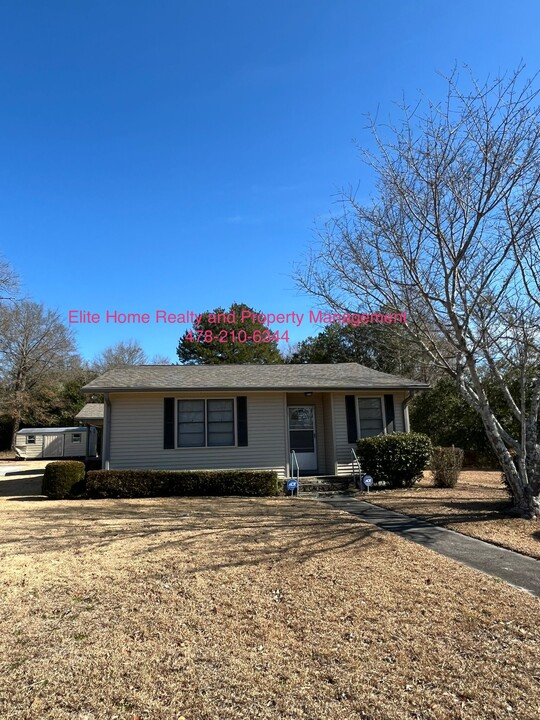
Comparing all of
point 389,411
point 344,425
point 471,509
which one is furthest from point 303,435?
point 471,509

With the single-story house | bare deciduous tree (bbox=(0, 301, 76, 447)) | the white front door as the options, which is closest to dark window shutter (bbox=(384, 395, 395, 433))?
the single-story house

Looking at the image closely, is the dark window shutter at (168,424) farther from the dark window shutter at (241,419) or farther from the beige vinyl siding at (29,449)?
the beige vinyl siding at (29,449)

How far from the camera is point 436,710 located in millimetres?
2639

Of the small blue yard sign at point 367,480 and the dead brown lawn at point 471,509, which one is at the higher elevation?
the small blue yard sign at point 367,480

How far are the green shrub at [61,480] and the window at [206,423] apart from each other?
2787mm

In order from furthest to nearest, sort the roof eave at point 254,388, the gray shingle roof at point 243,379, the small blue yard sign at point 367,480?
the gray shingle roof at point 243,379
the roof eave at point 254,388
the small blue yard sign at point 367,480

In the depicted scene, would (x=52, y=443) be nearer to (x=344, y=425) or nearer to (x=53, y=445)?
(x=53, y=445)

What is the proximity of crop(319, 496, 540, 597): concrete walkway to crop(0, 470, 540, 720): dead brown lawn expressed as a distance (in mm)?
285

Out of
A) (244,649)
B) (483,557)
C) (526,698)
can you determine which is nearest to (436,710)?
(526,698)

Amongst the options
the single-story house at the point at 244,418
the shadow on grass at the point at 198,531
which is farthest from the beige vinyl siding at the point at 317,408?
the shadow on grass at the point at 198,531

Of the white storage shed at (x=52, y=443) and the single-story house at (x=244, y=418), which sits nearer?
the single-story house at (x=244, y=418)

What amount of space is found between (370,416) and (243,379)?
12.7 feet

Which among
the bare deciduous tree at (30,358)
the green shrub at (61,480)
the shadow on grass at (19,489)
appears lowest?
the shadow on grass at (19,489)

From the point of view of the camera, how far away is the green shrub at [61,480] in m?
10.6
